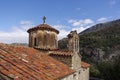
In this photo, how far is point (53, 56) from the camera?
47.0 feet

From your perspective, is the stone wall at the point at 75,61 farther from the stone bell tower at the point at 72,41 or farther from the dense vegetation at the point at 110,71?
the dense vegetation at the point at 110,71

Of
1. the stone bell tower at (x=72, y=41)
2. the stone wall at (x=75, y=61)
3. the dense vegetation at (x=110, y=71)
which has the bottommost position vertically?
the dense vegetation at (x=110, y=71)

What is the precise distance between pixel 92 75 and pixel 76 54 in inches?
893

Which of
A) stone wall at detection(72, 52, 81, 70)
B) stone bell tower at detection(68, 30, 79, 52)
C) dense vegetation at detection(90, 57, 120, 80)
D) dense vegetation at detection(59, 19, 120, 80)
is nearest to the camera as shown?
stone wall at detection(72, 52, 81, 70)

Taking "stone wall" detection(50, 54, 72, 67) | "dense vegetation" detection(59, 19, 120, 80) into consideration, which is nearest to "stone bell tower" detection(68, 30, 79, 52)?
"stone wall" detection(50, 54, 72, 67)

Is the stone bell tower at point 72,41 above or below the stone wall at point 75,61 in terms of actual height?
above

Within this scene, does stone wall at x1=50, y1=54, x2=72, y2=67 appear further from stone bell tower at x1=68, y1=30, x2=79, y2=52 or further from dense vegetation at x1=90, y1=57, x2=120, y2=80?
dense vegetation at x1=90, y1=57, x2=120, y2=80

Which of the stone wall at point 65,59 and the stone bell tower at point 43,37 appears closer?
the stone wall at point 65,59

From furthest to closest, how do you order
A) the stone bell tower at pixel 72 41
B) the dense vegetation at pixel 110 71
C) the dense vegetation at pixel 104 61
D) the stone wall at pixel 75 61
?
the dense vegetation at pixel 104 61
the dense vegetation at pixel 110 71
the stone bell tower at pixel 72 41
the stone wall at pixel 75 61

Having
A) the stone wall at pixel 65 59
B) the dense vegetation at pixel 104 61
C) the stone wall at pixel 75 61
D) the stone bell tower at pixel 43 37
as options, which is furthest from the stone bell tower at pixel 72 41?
the dense vegetation at pixel 104 61

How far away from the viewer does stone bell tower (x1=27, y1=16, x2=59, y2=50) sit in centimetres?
1562

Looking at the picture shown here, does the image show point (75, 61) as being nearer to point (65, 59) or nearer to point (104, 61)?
point (65, 59)

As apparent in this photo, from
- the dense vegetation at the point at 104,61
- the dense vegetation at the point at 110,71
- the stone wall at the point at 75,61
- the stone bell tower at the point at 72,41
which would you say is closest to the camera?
the stone wall at the point at 75,61

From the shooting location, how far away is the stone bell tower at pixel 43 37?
51.3 feet
